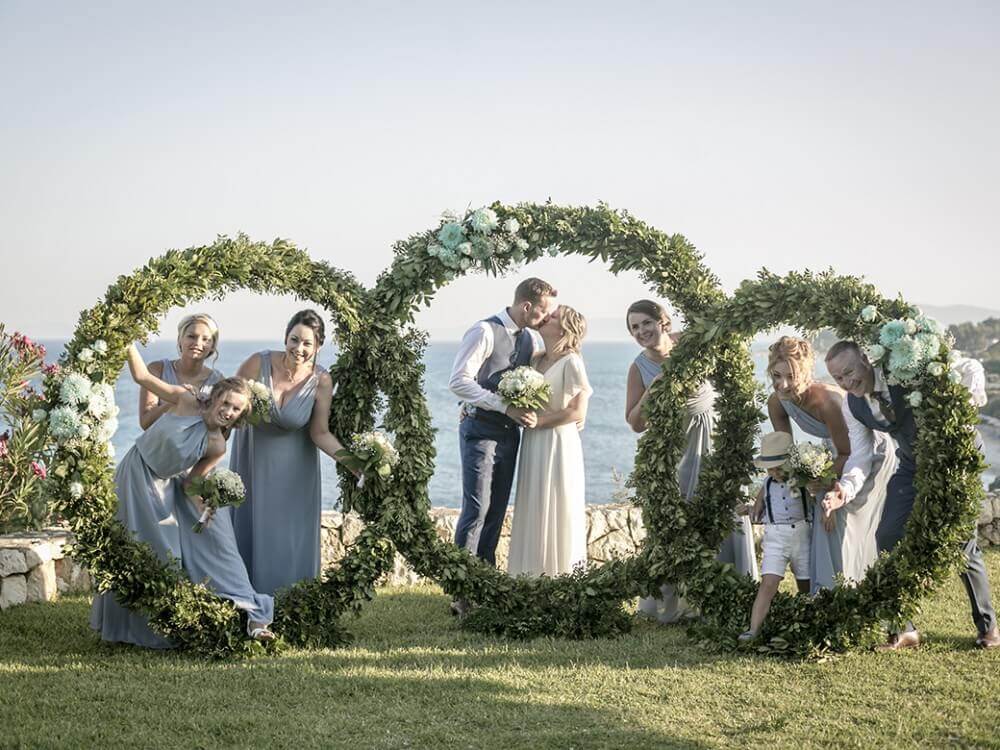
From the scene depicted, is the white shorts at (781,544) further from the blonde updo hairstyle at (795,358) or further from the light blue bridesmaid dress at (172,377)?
the light blue bridesmaid dress at (172,377)

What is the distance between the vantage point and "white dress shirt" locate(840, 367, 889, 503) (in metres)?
7.74

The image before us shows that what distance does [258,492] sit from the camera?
27.6ft

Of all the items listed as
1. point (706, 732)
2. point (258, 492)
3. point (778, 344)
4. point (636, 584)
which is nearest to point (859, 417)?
Answer: point (778, 344)

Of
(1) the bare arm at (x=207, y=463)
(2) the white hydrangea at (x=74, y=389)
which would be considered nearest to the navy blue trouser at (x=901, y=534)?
(1) the bare arm at (x=207, y=463)

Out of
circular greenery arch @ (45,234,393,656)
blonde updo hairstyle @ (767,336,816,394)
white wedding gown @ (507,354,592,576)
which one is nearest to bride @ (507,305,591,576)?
white wedding gown @ (507,354,592,576)

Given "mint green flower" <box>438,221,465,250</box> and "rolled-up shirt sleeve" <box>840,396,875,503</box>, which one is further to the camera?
"mint green flower" <box>438,221,465,250</box>

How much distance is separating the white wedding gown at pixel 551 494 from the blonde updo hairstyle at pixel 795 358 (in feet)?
5.39

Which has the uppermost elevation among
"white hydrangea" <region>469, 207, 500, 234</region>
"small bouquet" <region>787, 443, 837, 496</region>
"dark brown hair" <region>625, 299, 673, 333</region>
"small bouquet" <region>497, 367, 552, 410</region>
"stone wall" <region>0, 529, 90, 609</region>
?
"white hydrangea" <region>469, 207, 500, 234</region>

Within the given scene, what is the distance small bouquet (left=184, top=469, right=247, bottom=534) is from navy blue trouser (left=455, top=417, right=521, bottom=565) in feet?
6.61

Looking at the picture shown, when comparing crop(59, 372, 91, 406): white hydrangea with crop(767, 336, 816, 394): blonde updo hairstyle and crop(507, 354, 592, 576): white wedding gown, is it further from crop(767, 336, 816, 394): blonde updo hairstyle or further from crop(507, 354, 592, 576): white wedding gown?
crop(767, 336, 816, 394): blonde updo hairstyle

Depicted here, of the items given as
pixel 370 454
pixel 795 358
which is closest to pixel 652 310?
pixel 795 358

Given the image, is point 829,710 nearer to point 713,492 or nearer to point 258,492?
point 713,492

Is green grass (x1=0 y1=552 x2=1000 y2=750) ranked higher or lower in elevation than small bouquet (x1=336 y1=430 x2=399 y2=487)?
lower

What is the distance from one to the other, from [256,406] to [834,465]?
415 cm
